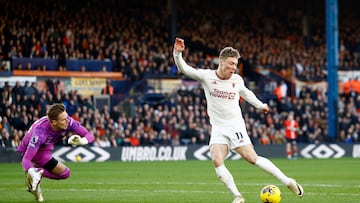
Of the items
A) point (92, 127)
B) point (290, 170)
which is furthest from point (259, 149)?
point (290, 170)

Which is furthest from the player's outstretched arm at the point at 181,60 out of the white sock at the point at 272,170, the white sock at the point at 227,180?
the white sock at the point at 272,170

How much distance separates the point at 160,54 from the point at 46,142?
2575cm

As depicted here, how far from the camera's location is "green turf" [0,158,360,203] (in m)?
14.5

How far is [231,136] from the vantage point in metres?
12.9

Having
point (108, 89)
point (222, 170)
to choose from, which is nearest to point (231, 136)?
point (222, 170)

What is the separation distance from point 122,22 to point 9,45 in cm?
810

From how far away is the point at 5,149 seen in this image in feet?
96.5

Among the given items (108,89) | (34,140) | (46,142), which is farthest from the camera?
(108,89)

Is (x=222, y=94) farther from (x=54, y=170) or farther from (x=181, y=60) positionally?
(x=54, y=170)

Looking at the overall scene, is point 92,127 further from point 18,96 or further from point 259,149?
point 259,149

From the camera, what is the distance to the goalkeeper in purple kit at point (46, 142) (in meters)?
13.2

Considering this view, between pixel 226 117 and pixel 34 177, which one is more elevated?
pixel 226 117

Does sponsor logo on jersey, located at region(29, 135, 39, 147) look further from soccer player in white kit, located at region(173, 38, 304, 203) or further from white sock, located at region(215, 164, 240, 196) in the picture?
white sock, located at region(215, 164, 240, 196)

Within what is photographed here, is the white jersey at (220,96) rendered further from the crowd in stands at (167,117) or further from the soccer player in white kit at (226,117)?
the crowd in stands at (167,117)
